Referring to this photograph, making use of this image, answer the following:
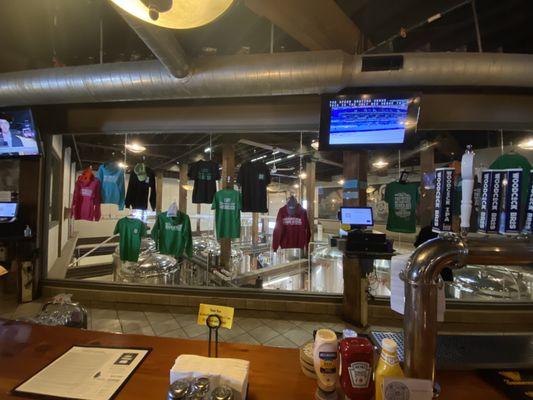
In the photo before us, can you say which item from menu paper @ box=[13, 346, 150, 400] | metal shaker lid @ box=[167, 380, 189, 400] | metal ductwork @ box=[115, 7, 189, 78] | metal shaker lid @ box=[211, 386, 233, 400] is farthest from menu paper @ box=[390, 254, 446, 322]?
metal ductwork @ box=[115, 7, 189, 78]

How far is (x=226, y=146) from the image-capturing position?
3.86 metres

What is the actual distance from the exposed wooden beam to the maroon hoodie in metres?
1.90

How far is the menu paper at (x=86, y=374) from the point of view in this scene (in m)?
0.85

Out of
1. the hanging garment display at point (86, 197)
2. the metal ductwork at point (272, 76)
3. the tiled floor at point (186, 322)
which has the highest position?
the metal ductwork at point (272, 76)

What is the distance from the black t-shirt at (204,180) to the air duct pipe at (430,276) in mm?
2814

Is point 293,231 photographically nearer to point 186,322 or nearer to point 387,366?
point 186,322

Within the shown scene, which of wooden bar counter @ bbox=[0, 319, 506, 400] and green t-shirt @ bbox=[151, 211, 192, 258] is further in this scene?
green t-shirt @ bbox=[151, 211, 192, 258]

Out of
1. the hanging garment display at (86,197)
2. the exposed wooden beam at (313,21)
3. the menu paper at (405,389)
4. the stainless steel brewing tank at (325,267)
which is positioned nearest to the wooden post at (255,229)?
the stainless steel brewing tank at (325,267)

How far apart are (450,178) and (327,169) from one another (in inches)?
329

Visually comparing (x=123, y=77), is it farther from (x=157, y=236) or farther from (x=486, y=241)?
(x=486, y=241)

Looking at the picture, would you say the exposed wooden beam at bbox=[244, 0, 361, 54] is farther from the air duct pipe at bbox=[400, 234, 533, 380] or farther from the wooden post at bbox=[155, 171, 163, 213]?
the wooden post at bbox=[155, 171, 163, 213]

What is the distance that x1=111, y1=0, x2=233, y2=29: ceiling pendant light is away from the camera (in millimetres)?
947

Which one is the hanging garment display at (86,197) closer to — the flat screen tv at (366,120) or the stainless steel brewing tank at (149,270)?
the stainless steel brewing tank at (149,270)

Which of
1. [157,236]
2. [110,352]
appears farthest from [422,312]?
[157,236]
